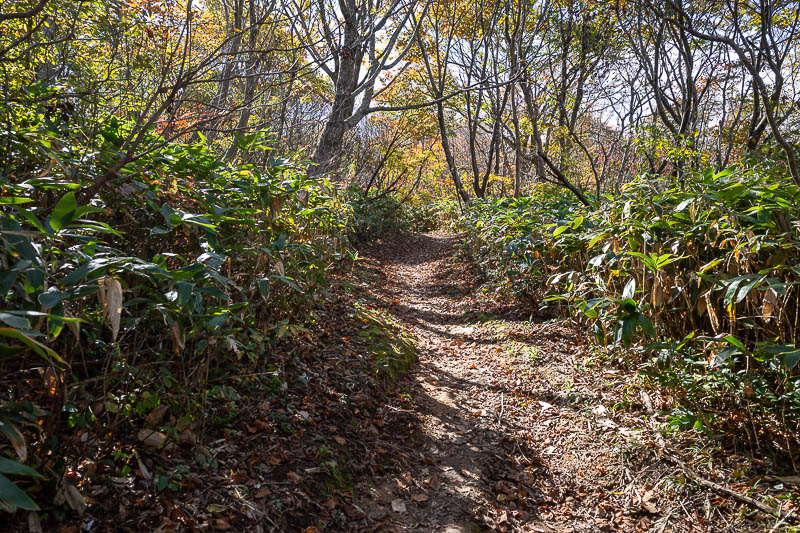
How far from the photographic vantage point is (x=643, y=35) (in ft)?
26.2

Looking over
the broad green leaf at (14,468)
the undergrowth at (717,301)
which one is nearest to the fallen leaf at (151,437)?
the broad green leaf at (14,468)

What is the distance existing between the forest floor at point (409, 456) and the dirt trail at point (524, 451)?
11mm

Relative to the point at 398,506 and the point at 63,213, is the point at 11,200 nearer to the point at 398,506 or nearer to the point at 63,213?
the point at 63,213

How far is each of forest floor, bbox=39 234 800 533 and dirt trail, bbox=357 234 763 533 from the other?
1 centimetres

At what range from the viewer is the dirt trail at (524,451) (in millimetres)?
2336

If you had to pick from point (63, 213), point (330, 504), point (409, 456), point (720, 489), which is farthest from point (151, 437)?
point (720, 489)

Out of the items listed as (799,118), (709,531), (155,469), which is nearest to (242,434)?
(155,469)

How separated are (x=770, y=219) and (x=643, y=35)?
23.9 feet

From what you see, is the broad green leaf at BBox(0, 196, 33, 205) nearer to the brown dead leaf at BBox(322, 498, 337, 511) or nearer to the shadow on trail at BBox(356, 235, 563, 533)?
the brown dead leaf at BBox(322, 498, 337, 511)

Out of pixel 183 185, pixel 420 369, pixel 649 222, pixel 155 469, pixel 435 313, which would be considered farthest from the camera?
pixel 435 313

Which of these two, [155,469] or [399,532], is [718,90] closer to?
[399,532]

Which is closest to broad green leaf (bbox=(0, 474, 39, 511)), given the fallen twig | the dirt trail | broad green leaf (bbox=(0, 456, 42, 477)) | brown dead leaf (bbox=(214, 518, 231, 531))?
broad green leaf (bbox=(0, 456, 42, 477))

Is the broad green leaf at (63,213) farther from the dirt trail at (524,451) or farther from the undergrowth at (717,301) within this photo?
the undergrowth at (717,301)

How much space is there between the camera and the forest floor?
1.90m
